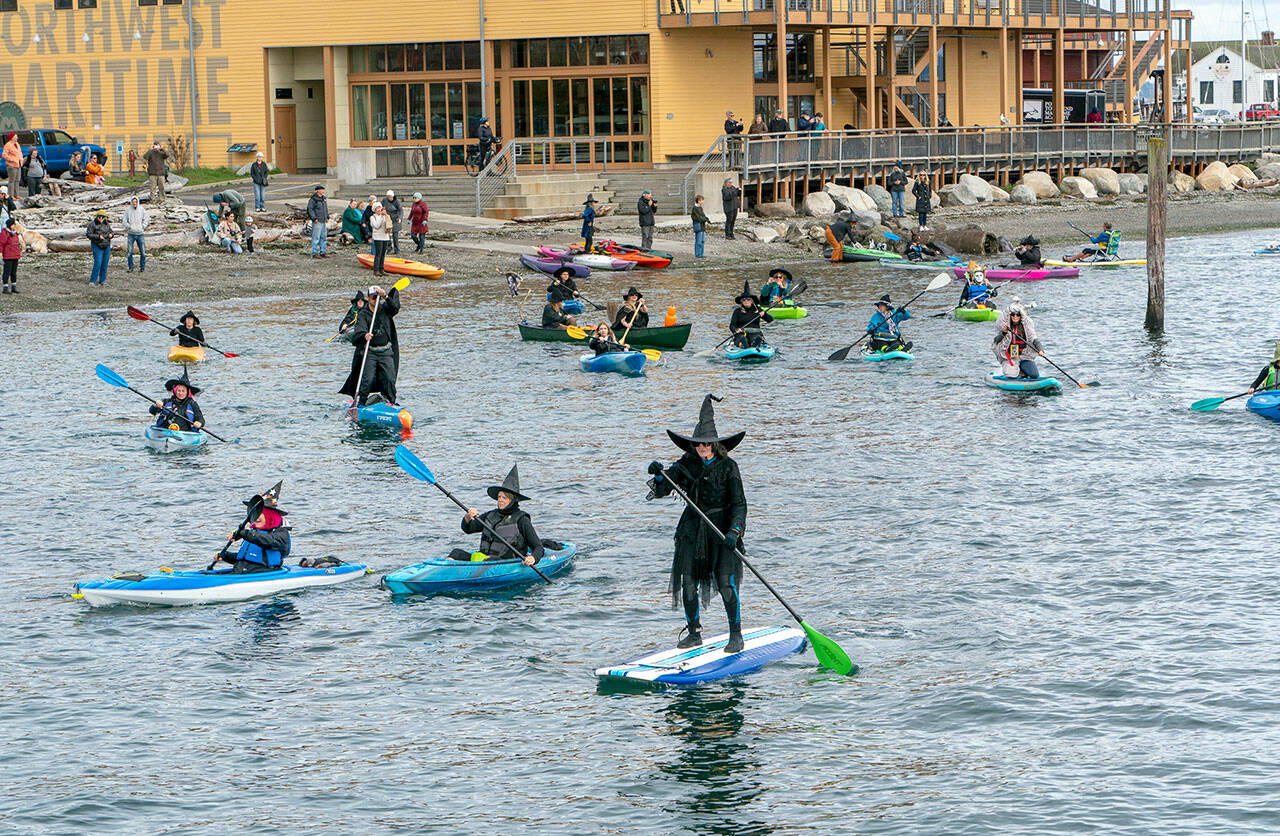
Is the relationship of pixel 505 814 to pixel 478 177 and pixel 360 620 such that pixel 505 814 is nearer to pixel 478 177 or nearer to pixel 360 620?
pixel 360 620

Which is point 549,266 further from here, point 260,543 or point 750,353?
point 260,543

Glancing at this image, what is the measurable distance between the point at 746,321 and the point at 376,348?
864cm

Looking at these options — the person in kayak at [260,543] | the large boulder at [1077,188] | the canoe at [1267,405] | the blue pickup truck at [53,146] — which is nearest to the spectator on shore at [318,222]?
the blue pickup truck at [53,146]

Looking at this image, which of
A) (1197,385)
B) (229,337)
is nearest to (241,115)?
(229,337)

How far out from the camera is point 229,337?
34.2 meters

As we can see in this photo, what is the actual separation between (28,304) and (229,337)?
684cm

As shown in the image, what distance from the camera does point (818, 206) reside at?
5344 cm

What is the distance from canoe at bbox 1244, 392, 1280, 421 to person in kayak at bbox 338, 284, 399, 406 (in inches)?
510

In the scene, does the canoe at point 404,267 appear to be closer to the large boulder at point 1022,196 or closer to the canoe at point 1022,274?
the canoe at point 1022,274

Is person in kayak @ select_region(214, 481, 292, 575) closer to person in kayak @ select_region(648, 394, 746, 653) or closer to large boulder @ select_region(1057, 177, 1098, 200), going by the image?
person in kayak @ select_region(648, 394, 746, 653)

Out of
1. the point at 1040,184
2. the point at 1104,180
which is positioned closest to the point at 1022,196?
the point at 1040,184

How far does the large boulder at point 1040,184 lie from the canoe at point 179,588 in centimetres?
5093

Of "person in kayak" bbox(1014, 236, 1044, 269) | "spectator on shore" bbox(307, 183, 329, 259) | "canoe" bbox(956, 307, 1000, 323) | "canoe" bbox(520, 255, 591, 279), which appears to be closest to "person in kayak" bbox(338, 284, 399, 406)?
"canoe" bbox(956, 307, 1000, 323)

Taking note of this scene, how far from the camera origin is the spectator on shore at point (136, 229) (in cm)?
4034
